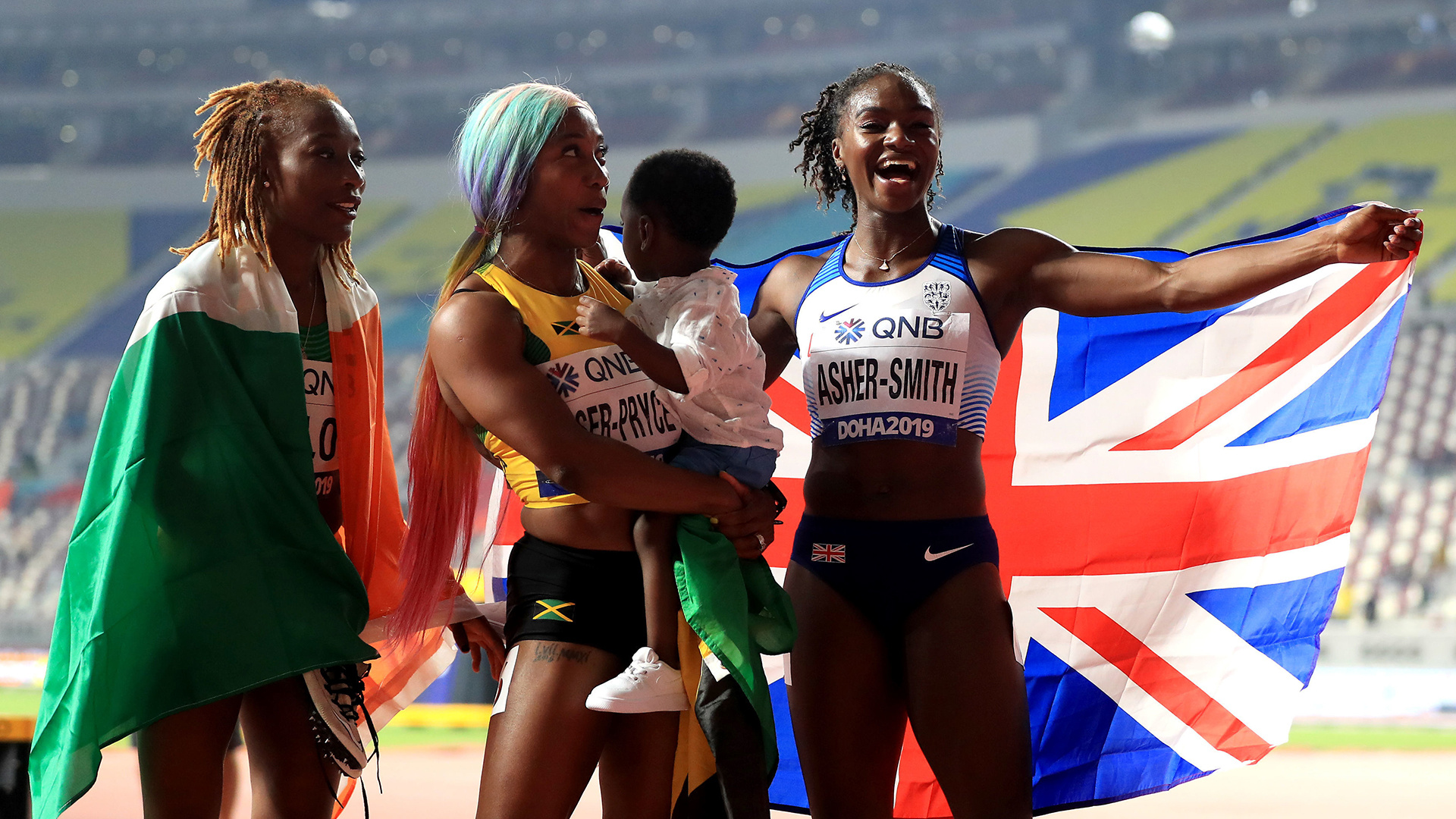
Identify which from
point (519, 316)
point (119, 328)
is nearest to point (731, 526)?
Result: point (519, 316)

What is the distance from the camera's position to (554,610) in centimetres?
233

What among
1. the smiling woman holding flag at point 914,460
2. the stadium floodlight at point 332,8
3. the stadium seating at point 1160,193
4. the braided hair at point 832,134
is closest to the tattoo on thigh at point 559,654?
the smiling woman holding flag at point 914,460

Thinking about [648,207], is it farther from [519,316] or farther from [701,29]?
[701,29]

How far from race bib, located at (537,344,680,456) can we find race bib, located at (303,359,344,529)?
0.57m

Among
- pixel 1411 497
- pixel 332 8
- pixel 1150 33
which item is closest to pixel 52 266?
pixel 332 8

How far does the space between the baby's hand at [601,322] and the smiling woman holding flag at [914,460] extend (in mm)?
787

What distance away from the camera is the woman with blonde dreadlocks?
2.27 m

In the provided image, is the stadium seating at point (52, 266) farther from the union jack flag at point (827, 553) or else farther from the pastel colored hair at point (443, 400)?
the union jack flag at point (827, 553)

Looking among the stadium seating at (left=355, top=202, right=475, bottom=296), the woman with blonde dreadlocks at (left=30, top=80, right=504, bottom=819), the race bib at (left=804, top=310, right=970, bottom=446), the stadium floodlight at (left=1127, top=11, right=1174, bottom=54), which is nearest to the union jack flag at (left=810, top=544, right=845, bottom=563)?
the race bib at (left=804, top=310, right=970, bottom=446)

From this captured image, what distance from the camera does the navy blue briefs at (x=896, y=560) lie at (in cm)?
284

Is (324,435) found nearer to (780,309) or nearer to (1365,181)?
(780,309)

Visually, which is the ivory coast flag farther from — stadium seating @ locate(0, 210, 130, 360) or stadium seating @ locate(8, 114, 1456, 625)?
stadium seating @ locate(0, 210, 130, 360)

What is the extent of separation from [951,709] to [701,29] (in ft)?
81.7

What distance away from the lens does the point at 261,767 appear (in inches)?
98.0
